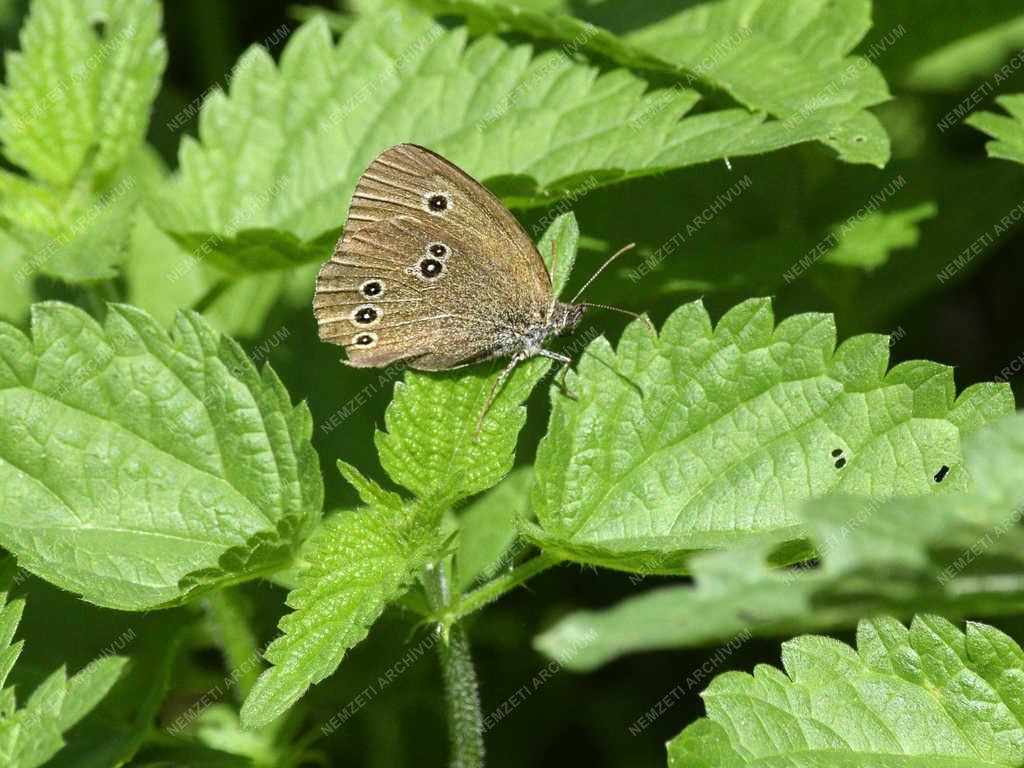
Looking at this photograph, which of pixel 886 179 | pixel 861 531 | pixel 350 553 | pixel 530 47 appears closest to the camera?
pixel 861 531

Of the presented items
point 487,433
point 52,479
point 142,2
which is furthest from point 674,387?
point 142,2

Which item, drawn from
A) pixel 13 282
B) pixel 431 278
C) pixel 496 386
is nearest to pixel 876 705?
pixel 496 386

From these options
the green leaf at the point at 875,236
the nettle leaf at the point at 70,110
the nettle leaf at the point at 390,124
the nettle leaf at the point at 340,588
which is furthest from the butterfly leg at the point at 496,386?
the nettle leaf at the point at 70,110

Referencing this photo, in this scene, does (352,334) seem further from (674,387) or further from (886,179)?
(886,179)

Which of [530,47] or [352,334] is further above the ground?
[530,47]

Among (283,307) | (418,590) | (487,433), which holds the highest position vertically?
(487,433)

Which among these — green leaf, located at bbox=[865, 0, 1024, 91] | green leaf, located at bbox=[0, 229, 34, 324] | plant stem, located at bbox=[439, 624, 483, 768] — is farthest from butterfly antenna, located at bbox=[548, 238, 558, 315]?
green leaf, located at bbox=[0, 229, 34, 324]

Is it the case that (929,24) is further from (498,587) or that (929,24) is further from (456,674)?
(456,674)
